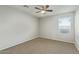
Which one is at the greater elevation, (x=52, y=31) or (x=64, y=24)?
(x=64, y=24)

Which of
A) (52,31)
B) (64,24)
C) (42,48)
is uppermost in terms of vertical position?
(64,24)

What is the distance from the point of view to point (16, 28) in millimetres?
1082

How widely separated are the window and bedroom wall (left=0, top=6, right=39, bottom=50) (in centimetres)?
38

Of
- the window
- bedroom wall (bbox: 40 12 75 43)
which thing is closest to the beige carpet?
bedroom wall (bbox: 40 12 75 43)

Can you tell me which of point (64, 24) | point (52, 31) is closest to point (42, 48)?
point (52, 31)

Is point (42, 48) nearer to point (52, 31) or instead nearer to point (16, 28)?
point (52, 31)

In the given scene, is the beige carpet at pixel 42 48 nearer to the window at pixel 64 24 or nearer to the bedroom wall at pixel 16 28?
the bedroom wall at pixel 16 28

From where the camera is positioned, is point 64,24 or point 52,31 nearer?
point 64,24

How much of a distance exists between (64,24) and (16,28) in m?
0.73

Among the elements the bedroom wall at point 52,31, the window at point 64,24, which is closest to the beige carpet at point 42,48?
the bedroom wall at point 52,31
